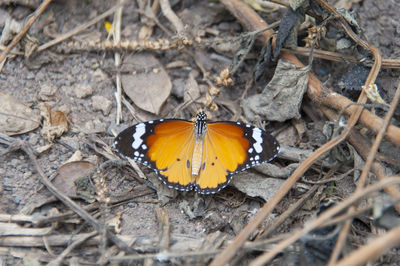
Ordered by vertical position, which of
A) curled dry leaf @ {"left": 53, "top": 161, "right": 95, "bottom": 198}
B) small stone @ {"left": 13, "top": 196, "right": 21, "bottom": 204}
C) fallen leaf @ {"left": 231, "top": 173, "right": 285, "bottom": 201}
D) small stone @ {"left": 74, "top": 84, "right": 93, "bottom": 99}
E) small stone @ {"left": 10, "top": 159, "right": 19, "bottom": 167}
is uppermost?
small stone @ {"left": 74, "top": 84, "right": 93, "bottom": 99}

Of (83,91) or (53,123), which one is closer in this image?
(53,123)

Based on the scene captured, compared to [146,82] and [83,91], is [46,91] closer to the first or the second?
[83,91]

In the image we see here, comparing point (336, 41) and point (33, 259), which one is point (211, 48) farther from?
point (33, 259)

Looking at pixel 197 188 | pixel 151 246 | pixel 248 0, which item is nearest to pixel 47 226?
pixel 151 246

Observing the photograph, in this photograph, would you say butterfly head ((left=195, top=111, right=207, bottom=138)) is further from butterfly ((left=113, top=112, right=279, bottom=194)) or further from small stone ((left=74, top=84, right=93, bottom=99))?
small stone ((left=74, top=84, right=93, bottom=99))

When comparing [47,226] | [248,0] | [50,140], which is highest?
[248,0]

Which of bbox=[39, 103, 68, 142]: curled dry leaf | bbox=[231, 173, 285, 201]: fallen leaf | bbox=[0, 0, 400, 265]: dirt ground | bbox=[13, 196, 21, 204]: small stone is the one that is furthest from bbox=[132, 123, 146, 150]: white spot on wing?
bbox=[13, 196, 21, 204]: small stone

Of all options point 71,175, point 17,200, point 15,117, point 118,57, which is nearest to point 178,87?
point 118,57
